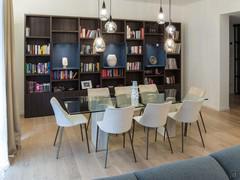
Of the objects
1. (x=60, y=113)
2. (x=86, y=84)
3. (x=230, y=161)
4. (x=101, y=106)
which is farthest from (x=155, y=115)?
(x=86, y=84)

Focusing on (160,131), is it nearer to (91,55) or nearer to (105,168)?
(105,168)

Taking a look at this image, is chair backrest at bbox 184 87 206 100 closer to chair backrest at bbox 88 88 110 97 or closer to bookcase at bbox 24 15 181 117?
bookcase at bbox 24 15 181 117

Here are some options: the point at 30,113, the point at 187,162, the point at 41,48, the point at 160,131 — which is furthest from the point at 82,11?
the point at 187,162

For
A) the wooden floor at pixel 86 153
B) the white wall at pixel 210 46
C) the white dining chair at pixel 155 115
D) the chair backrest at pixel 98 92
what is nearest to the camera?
the wooden floor at pixel 86 153

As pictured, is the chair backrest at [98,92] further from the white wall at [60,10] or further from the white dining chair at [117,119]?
the white wall at [60,10]

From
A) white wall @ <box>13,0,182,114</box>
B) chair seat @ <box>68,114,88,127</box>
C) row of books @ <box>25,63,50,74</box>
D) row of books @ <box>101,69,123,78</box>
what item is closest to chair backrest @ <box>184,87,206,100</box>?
chair seat @ <box>68,114,88,127</box>

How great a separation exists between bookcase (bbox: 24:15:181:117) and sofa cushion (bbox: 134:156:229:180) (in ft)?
12.3

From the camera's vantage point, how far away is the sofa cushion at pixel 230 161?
4.91 feet

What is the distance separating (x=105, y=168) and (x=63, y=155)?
0.74 metres

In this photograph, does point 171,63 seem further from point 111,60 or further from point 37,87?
point 37,87

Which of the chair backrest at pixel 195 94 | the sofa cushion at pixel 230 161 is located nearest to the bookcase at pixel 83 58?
the chair backrest at pixel 195 94

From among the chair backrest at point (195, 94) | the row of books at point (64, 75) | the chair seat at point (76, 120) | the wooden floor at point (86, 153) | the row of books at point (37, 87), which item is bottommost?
the wooden floor at point (86, 153)

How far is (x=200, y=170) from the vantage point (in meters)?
1.43

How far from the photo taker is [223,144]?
396 cm
